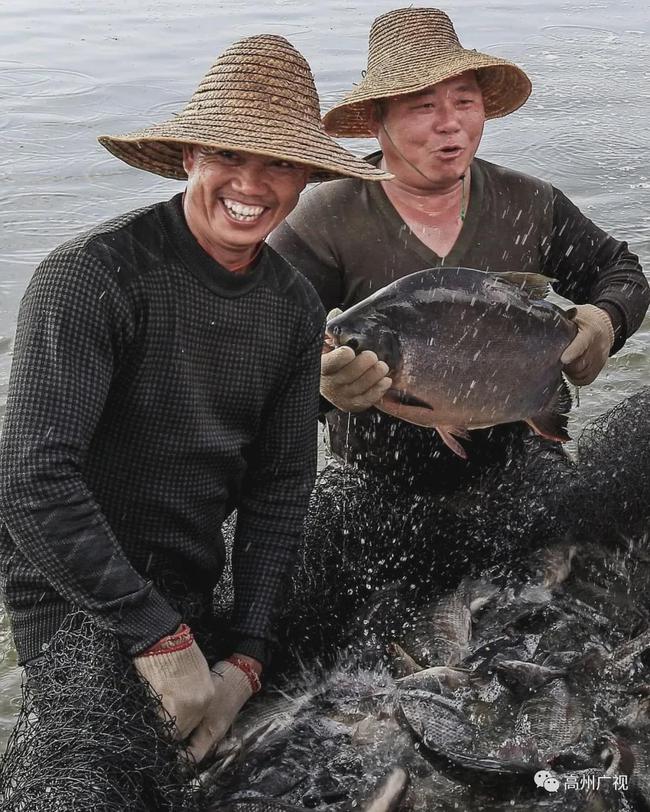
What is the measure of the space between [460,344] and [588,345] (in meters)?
0.64

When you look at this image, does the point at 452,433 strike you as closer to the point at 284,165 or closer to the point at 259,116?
the point at 284,165

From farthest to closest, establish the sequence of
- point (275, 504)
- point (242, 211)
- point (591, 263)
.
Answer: point (591, 263)
point (275, 504)
point (242, 211)

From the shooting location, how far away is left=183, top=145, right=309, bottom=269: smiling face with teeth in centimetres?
300

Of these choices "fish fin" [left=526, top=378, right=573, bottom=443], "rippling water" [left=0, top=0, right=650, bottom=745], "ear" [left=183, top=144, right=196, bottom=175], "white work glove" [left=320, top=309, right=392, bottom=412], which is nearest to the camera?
"ear" [left=183, top=144, right=196, bottom=175]

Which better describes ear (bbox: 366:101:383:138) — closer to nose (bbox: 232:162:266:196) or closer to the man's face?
the man's face

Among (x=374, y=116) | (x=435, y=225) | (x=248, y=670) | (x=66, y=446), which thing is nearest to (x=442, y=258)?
(x=435, y=225)

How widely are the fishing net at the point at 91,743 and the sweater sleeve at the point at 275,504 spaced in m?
0.60

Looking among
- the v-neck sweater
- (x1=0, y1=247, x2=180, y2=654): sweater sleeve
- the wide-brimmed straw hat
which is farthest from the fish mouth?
(x1=0, y1=247, x2=180, y2=654): sweater sleeve

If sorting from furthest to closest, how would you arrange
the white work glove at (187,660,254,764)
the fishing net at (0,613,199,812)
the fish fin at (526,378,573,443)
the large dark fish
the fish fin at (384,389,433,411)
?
the fish fin at (526,378,573,443)
the fish fin at (384,389,433,411)
the large dark fish
the white work glove at (187,660,254,764)
the fishing net at (0,613,199,812)

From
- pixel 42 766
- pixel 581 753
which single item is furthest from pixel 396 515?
pixel 42 766

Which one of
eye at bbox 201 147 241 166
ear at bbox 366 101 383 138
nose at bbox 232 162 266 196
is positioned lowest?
ear at bbox 366 101 383 138

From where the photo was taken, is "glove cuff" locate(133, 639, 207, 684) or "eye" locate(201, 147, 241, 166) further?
"eye" locate(201, 147, 241, 166)

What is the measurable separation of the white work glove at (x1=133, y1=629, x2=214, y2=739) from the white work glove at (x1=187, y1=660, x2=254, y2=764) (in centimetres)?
11

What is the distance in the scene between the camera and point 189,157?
10.3 ft
